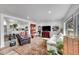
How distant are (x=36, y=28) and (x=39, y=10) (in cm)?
36

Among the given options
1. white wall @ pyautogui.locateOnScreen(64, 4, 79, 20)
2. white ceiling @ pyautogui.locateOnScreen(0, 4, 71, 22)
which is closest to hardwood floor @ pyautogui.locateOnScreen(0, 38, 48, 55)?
white ceiling @ pyautogui.locateOnScreen(0, 4, 71, 22)

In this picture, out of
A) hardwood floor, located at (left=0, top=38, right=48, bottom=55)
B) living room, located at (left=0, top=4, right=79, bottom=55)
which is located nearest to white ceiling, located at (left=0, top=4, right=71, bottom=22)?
living room, located at (left=0, top=4, right=79, bottom=55)

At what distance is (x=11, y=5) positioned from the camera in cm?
239

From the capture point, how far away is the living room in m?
2.37

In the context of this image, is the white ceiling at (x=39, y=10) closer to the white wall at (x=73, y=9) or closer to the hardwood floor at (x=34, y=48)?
the white wall at (x=73, y=9)

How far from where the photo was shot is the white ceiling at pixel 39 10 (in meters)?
2.38

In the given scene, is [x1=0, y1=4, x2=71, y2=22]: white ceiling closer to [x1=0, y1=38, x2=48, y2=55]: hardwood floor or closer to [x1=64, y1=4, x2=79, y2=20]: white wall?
[x1=64, y1=4, x2=79, y2=20]: white wall

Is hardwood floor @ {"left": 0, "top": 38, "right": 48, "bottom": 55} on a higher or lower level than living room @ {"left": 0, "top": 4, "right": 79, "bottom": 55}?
lower

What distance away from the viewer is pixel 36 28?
98.0 inches

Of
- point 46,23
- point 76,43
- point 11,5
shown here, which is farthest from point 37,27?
point 76,43

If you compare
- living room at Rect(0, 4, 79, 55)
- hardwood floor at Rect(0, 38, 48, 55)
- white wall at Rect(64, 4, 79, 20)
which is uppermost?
white wall at Rect(64, 4, 79, 20)
